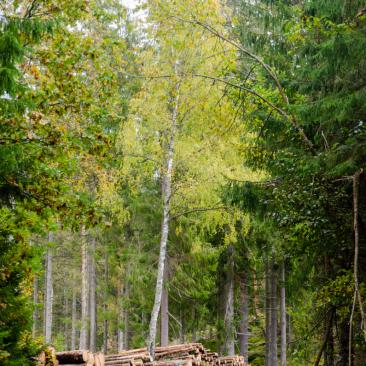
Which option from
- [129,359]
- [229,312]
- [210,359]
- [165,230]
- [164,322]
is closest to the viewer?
[129,359]

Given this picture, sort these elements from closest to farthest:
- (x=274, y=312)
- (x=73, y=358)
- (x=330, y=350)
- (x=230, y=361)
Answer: (x=73, y=358) → (x=330, y=350) → (x=230, y=361) → (x=274, y=312)

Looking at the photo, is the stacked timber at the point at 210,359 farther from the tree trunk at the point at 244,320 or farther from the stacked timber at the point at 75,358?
the tree trunk at the point at 244,320

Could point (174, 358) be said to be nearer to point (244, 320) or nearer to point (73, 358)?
point (73, 358)

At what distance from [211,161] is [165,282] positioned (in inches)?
189

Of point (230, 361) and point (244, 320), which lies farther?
point (244, 320)

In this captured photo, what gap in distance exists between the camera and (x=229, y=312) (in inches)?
653

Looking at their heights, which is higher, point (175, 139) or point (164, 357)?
point (175, 139)

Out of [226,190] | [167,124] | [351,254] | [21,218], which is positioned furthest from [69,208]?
[167,124]

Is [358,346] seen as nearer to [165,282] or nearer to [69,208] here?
[69,208]

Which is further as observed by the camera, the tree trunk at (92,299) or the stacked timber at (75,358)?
the tree trunk at (92,299)

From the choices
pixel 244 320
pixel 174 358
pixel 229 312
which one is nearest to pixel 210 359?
pixel 174 358

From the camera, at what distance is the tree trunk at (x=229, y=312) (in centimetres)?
1645

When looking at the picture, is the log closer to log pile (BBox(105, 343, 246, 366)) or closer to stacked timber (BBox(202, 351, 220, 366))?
log pile (BBox(105, 343, 246, 366))

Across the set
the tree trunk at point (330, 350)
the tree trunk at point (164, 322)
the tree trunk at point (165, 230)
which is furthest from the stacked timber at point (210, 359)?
the tree trunk at point (330, 350)
